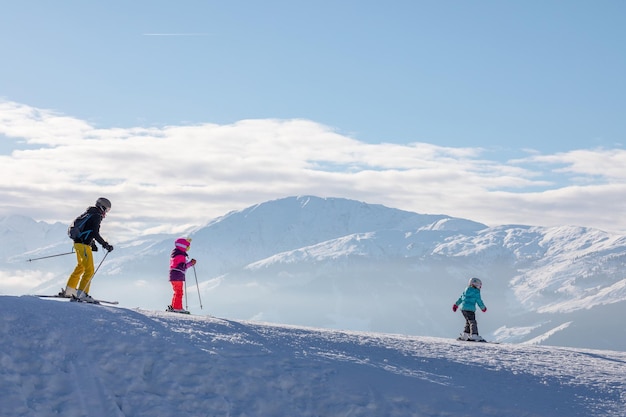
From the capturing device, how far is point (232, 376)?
39.1 ft

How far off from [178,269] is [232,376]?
28.3 feet

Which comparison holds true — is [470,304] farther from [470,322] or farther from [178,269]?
[178,269]

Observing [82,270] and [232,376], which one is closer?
[232,376]

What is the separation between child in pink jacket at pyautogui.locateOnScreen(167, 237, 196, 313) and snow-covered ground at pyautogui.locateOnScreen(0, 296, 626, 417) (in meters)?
5.19

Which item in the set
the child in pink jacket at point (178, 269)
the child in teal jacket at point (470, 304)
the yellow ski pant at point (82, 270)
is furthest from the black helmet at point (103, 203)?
the child in teal jacket at point (470, 304)

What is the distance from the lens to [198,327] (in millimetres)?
14227

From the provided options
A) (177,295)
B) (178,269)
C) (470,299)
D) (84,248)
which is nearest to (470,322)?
(470,299)

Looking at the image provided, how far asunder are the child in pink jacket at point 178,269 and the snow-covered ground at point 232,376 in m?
5.19

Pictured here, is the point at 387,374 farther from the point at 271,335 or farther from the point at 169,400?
the point at 169,400

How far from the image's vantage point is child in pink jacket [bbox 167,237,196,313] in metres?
19.8

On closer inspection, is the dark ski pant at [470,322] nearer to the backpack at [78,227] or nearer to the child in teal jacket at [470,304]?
the child in teal jacket at [470,304]

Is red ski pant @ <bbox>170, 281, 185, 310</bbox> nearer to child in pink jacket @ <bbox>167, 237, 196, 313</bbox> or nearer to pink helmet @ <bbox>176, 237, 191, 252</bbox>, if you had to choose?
child in pink jacket @ <bbox>167, 237, 196, 313</bbox>

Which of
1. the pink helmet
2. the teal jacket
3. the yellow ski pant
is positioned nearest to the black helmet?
the yellow ski pant

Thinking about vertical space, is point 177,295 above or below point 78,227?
below
